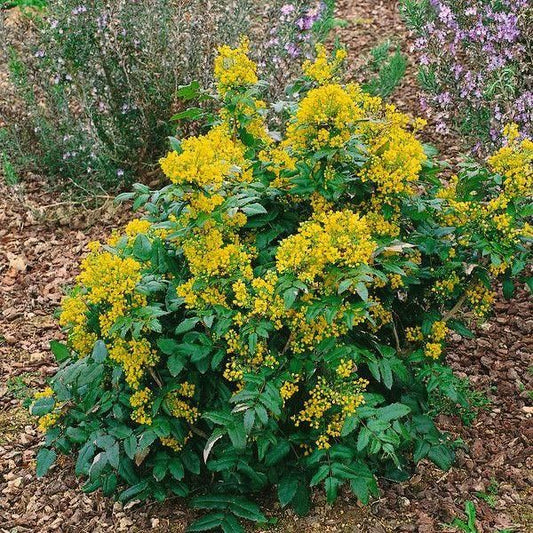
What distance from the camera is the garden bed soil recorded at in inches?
115

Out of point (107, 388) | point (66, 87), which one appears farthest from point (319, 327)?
point (66, 87)

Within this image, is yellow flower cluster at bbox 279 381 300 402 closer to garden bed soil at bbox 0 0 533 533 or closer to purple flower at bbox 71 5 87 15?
garden bed soil at bbox 0 0 533 533

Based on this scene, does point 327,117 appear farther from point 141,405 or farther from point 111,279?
point 141,405

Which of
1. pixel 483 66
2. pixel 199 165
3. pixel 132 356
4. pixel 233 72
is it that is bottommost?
pixel 132 356

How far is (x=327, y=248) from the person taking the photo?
92.0 inches

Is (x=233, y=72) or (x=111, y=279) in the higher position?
(x=233, y=72)

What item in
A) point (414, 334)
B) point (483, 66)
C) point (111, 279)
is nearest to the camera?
point (111, 279)

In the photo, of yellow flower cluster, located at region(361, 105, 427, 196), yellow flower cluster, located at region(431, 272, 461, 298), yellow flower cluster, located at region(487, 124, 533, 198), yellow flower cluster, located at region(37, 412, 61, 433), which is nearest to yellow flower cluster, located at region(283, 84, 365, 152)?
yellow flower cluster, located at region(361, 105, 427, 196)

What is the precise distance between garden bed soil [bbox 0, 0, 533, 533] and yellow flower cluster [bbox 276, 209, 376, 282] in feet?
3.52

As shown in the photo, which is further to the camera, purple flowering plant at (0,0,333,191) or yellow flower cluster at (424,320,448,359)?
purple flowering plant at (0,0,333,191)

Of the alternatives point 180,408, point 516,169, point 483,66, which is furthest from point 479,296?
point 483,66

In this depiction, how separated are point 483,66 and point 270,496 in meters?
2.77

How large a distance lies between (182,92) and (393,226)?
1019mm

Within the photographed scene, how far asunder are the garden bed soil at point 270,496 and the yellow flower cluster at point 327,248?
3.52ft
